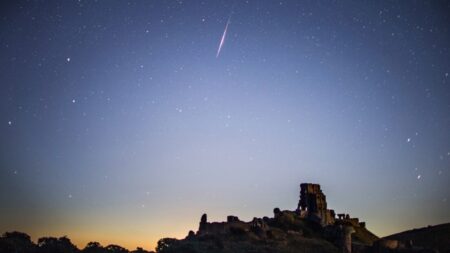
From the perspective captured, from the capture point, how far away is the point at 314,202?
91.4 m

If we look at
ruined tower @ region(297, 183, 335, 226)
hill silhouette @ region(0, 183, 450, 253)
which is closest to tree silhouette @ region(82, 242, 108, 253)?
hill silhouette @ region(0, 183, 450, 253)

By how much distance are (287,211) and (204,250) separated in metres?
35.4

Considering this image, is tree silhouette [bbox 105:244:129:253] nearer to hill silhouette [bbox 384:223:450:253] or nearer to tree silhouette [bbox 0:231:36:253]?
tree silhouette [bbox 0:231:36:253]

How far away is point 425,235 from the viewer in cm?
7581

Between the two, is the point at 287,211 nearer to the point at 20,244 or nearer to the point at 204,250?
the point at 204,250

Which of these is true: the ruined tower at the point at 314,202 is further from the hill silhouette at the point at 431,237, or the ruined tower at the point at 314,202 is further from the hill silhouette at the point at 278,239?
the hill silhouette at the point at 431,237

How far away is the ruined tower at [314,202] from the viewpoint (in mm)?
90125

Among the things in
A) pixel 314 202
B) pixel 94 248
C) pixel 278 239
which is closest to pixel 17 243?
pixel 94 248

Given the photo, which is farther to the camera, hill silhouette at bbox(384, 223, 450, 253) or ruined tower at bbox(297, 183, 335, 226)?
ruined tower at bbox(297, 183, 335, 226)

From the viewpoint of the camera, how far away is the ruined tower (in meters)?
90.1

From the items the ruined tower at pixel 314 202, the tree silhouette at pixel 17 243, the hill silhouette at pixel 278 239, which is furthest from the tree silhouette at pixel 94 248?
the ruined tower at pixel 314 202

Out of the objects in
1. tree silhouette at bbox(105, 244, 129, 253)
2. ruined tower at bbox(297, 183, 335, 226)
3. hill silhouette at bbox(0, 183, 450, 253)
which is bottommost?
tree silhouette at bbox(105, 244, 129, 253)

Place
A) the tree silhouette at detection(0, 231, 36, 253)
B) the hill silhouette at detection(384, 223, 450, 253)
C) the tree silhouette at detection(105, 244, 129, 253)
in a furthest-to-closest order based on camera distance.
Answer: the hill silhouette at detection(384, 223, 450, 253), the tree silhouette at detection(105, 244, 129, 253), the tree silhouette at detection(0, 231, 36, 253)

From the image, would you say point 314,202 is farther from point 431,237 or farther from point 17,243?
point 17,243
